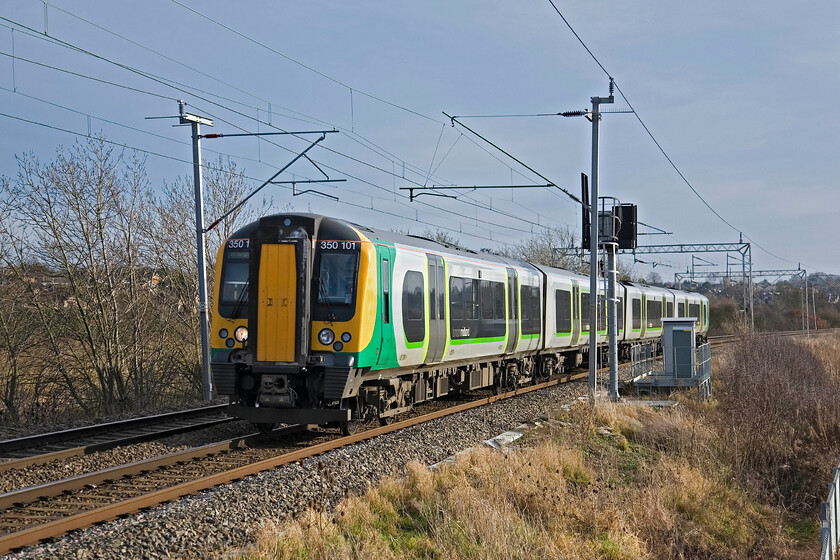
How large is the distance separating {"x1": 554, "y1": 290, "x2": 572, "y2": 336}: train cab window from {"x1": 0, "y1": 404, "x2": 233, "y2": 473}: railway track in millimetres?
10408

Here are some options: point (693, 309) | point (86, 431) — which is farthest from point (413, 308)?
point (693, 309)

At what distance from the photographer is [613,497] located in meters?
8.97

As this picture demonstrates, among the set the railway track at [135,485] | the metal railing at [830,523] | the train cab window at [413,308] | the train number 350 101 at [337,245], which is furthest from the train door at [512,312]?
the metal railing at [830,523]

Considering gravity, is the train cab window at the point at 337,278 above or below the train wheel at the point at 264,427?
above

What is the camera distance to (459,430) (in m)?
13.0

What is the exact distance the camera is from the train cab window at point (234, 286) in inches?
463

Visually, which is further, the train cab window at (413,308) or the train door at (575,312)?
the train door at (575,312)

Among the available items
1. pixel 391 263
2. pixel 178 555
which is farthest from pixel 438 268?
pixel 178 555

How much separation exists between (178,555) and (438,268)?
8562 millimetres

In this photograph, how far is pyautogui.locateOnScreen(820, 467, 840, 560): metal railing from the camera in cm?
660

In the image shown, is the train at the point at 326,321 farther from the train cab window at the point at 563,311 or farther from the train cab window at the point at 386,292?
the train cab window at the point at 563,311

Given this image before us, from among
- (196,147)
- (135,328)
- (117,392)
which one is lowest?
(117,392)

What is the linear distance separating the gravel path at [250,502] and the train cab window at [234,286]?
8.09 feet

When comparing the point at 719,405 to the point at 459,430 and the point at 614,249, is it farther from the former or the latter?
the point at 459,430
